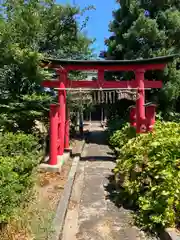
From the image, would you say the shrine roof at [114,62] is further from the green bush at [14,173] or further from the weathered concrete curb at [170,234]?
the weathered concrete curb at [170,234]

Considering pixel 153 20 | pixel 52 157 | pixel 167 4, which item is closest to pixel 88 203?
pixel 52 157

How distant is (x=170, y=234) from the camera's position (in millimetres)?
4352

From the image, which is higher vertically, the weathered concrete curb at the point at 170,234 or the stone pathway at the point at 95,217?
the weathered concrete curb at the point at 170,234

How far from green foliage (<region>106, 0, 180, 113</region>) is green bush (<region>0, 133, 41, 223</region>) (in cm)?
858

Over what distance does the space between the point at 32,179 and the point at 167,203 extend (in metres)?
2.57

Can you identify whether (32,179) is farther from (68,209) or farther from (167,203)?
(167,203)

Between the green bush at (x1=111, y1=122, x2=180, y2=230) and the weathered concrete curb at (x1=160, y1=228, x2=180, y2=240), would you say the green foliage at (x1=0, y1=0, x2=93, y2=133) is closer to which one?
the green bush at (x1=111, y1=122, x2=180, y2=230)

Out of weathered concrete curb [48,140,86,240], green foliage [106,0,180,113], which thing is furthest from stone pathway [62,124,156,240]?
green foliage [106,0,180,113]

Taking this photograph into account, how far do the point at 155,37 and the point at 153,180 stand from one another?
397 inches

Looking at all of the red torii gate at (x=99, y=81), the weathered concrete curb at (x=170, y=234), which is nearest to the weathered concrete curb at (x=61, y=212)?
the weathered concrete curb at (x=170, y=234)

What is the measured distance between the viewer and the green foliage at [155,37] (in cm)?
1413

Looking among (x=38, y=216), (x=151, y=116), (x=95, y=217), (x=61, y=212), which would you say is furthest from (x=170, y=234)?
(x=151, y=116)

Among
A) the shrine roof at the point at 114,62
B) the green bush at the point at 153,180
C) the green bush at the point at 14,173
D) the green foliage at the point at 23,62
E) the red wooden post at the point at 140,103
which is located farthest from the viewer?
the red wooden post at the point at 140,103

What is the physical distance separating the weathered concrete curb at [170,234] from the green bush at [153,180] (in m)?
0.12
